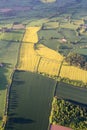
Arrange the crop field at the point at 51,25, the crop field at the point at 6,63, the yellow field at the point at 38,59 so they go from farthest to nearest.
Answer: the crop field at the point at 51,25, the yellow field at the point at 38,59, the crop field at the point at 6,63

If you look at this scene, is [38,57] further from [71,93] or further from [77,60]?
[71,93]

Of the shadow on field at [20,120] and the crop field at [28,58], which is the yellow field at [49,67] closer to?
the crop field at [28,58]

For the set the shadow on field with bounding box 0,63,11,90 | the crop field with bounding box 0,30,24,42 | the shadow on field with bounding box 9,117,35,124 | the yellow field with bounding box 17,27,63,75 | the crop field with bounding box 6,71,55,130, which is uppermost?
the crop field with bounding box 0,30,24,42

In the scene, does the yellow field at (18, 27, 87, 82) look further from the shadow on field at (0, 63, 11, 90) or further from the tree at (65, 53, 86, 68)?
the shadow on field at (0, 63, 11, 90)

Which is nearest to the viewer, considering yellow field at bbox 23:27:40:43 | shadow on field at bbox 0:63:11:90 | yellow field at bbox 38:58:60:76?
shadow on field at bbox 0:63:11:90

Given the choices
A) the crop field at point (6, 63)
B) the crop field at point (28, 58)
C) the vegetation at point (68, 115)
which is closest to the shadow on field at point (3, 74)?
the crop field at point (6, 63)

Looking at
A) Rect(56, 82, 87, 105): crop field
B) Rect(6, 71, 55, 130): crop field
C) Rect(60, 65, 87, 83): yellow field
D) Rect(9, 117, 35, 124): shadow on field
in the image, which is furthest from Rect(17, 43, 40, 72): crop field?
Rect(9, 117, 35, 124): shadow on field

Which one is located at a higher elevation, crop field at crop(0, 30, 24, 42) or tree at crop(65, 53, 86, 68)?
crop field at crop(0, 30, 24, 42)
